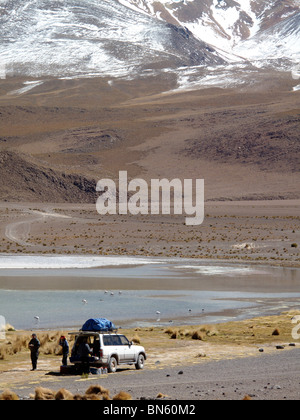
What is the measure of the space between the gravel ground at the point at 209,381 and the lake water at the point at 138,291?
7353 mm

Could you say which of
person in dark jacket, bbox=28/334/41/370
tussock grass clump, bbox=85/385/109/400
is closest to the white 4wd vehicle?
person in dark jacket, bbox=28/334/41/370

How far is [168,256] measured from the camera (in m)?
53.9

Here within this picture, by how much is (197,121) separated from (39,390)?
145 m

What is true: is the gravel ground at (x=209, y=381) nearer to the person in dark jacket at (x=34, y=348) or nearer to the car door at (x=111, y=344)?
the car door at (x=111, y=344)

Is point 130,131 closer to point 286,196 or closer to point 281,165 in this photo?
point 281,165

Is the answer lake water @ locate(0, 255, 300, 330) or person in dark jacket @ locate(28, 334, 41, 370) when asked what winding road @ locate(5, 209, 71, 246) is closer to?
lake water @ locate(0, 255, 300, 330)

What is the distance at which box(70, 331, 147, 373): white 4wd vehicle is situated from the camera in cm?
1706

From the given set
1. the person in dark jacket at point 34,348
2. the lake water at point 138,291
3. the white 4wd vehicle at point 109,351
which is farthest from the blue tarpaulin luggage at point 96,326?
the lake water at point 138,291

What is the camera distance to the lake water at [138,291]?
27109 millimetres

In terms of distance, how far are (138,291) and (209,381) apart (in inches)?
733

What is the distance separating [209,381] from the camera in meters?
15.5
